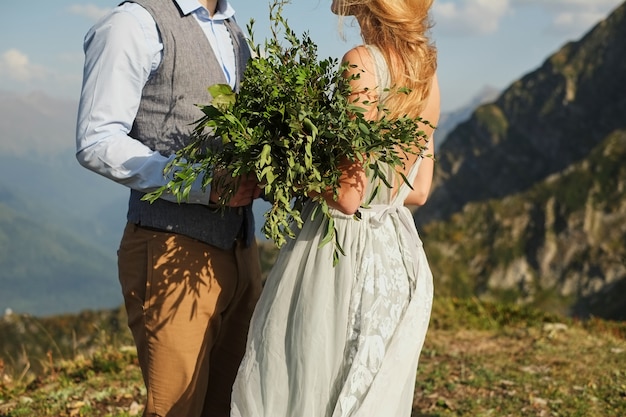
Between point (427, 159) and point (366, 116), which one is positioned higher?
point (366, 116)

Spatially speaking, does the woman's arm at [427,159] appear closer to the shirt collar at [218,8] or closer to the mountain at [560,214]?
the shirt collar at [218,8]

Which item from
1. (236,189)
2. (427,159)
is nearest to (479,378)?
(427,159)

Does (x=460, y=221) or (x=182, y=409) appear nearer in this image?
(x=182, y=409)

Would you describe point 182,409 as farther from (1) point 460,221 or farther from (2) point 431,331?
(1) point 460,221

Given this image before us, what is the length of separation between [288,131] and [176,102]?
29.2 inches

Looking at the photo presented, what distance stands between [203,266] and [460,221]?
129 metres

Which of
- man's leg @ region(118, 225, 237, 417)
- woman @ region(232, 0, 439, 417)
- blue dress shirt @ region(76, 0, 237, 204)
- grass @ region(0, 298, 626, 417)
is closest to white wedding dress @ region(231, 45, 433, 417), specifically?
woman @ region(232, 0, 439, 417)

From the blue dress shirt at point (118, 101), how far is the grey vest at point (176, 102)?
81 mm

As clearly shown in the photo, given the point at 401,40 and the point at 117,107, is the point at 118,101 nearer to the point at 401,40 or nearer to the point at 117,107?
the point at 117,107

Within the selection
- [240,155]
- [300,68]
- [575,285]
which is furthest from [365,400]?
[575,285]

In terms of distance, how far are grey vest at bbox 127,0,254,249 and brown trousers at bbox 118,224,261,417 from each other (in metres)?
0.08

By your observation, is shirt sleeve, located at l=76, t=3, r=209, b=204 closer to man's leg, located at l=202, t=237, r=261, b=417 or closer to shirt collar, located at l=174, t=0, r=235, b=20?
shirt collar, located at l=174, t=0, r=235, b=20

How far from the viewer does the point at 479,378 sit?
26.1 ft

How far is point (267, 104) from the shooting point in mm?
2840
